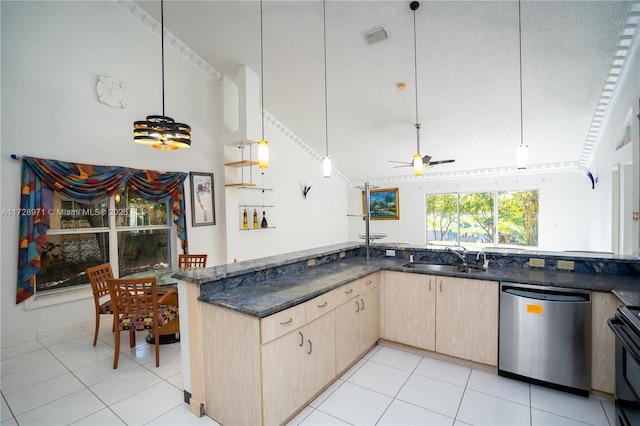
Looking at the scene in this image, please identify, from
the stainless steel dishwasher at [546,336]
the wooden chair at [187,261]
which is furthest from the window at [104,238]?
the stainless steel dishwasher at [546,336]

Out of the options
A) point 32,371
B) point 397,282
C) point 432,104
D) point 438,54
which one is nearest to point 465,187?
point 432,104

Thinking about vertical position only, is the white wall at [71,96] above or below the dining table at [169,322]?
above

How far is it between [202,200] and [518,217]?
6.58 meters

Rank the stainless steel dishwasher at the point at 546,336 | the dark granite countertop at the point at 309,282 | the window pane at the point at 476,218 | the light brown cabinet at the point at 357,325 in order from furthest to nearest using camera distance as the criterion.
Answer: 1. the window pane at the point at 476,218
2. the light brown cabinet at the point at 357,325
3. the stainless steel dishwasher at the point at 546,336
4. the dark granite countertop at the point at 309,282

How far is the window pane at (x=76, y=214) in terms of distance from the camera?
11.3 ft

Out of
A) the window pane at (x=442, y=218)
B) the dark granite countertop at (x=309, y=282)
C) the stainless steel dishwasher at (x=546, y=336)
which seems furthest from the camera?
the window pane at (x=442, y=218)

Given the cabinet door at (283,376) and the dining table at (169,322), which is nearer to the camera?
the cabinet door at (283,376)

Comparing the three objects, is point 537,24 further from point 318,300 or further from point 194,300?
point 194,300

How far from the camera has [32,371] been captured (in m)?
2.62

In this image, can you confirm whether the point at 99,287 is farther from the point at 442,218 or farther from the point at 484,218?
the point at 484,218

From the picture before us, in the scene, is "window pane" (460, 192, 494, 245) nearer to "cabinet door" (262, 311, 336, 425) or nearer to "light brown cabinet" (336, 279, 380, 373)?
"light brown cabinet" (336, 279, 380, 373)

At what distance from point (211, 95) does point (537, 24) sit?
4447 millimetres

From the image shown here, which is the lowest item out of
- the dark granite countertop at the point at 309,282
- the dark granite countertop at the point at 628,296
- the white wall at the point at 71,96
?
the dark granite countertop at the point at 309,282

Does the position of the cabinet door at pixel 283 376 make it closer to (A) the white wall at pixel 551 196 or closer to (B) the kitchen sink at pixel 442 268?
(B) the kitchen sink at pixel 442 268
